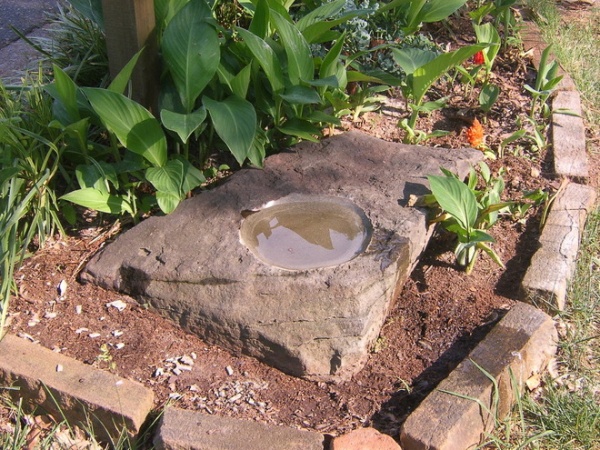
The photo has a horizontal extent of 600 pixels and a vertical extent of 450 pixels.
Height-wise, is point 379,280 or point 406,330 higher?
point 379,280

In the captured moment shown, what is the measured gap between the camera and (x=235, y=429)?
2.21m

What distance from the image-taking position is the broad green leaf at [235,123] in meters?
2.83

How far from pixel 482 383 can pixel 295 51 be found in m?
1.58

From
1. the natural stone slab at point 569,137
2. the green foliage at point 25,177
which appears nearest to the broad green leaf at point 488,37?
the natural stone slab at point 569,137

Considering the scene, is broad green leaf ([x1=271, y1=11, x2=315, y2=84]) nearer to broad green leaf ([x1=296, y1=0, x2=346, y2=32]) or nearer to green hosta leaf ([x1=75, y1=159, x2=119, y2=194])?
broad green leaf ([x1=296, y1=0, x2=346, y2=32])

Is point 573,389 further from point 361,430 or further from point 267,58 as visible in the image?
point 267,58

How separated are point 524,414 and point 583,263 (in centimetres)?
87

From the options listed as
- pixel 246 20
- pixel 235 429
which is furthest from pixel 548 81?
pixel 235 429

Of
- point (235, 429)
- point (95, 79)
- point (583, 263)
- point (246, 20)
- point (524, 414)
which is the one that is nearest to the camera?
point (235, 429)

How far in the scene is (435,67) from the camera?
3.35m

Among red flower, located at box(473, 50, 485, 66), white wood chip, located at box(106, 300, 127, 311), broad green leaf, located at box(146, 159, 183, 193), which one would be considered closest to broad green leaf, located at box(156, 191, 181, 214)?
broad green leaf, located at box(146, 159, 183, 193)

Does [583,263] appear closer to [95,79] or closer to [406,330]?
[406,330]

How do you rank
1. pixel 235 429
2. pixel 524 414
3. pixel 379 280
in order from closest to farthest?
pixel 235 429
pixel 524 414
pixel 379 280

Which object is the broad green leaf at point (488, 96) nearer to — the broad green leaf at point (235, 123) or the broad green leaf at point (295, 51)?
the broad green leaf at point (295, 51)
